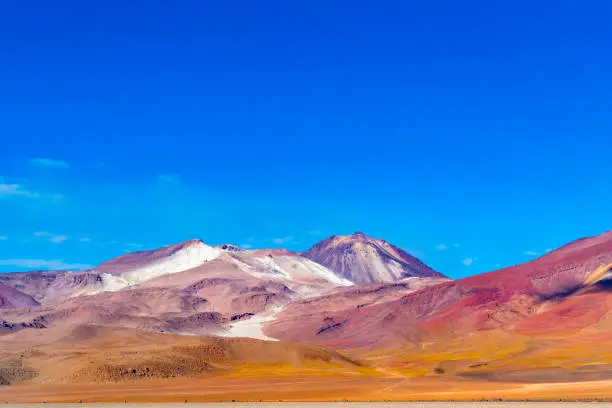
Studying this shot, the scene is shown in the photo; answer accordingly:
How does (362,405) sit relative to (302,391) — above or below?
below

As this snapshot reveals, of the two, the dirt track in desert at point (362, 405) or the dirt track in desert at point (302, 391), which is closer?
the dirt track in desert at point (362, 405)

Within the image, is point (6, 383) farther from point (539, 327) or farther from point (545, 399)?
point (539, 327)

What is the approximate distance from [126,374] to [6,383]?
15473 millimetres

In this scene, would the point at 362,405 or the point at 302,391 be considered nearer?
the point at 362,405

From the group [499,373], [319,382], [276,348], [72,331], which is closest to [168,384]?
[319,382]

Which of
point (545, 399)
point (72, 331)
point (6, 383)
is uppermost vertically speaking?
point (72, 331)

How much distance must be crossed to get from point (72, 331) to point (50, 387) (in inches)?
3684

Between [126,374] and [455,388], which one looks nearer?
[455,388]

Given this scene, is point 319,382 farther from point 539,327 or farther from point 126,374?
point 539,327

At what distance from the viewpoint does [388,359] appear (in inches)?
6501

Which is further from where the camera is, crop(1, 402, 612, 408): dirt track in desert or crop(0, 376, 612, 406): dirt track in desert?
crop(0, 376, 612, 406): dirt track in desert

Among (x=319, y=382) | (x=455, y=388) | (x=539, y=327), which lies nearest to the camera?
(x=455, y=388)

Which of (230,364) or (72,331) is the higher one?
(72,331)

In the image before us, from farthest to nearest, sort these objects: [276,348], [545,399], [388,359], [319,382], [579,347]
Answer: [388,359] → [579,347] → [276,348] → [319,382] → [545,399]
